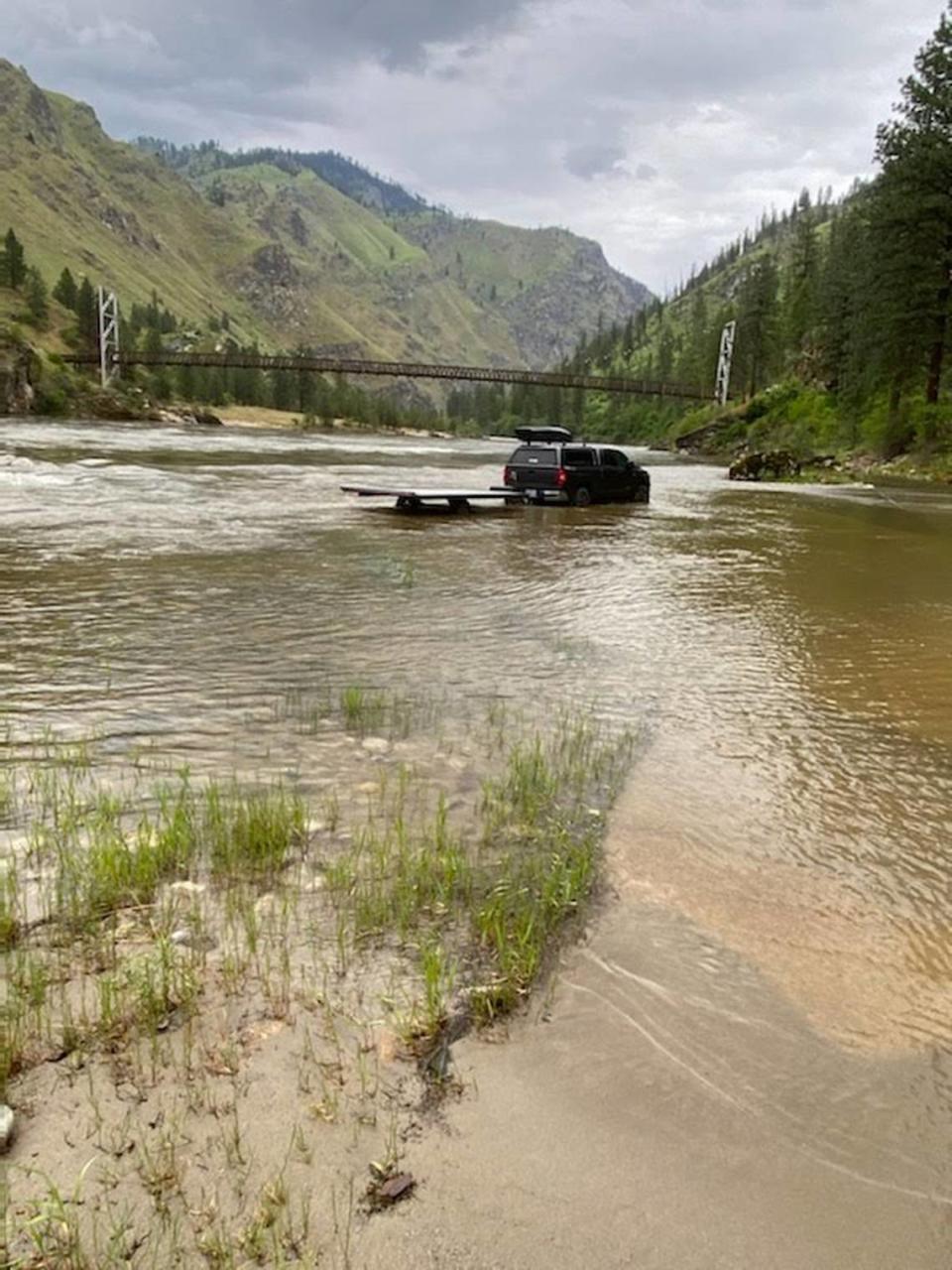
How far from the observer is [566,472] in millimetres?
26062

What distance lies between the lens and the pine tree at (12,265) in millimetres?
117000

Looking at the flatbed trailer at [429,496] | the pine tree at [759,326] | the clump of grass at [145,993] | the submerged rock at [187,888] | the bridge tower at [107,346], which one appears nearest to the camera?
the clump of grass at [145,993]

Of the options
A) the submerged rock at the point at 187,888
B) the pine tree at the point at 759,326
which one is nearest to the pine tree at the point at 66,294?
the pine tree at the point at 759,326

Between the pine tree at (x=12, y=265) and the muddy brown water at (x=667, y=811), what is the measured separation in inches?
5018

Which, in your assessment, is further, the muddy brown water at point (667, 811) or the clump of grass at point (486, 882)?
the clump of grass at point (486, 882)

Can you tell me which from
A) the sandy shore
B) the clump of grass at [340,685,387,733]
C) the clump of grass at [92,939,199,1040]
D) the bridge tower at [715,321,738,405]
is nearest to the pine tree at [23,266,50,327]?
the sandy shore

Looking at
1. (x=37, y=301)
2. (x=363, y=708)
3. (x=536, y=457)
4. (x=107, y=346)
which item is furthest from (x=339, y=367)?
(x=363, y=708)

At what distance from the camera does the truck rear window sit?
2605cm

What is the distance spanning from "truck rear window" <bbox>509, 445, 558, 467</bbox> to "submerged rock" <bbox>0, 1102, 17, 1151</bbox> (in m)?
24.8

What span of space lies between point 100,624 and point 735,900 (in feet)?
26.2

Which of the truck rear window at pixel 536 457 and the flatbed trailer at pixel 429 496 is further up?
the truck rear window at pixel 536 457

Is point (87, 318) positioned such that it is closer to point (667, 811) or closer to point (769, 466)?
point (769, 466)

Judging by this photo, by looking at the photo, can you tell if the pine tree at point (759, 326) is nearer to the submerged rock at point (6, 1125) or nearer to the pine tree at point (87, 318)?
the pine tree at point (87, 318)

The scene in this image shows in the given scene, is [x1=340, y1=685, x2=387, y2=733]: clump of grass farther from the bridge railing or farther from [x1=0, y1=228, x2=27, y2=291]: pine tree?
[x1=0, y1=228, x2=27, y2=291]: pine tree
